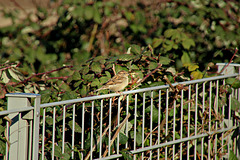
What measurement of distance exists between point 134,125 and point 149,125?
494 millimetres

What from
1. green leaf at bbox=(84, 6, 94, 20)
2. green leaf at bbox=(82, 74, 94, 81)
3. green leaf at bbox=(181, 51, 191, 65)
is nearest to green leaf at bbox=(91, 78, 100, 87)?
green leaf at bbox=(82, 74, 94, 81)

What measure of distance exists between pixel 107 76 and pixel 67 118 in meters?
0.59

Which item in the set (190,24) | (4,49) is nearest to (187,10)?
(190,24)

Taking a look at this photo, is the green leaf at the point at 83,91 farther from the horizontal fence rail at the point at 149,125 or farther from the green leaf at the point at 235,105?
the green leaf at the point at 235,105

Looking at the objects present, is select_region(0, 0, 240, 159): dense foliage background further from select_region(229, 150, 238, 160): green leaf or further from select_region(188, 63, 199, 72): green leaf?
select_region(229, 150, 238, 160): green leaf

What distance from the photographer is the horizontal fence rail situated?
3117mm

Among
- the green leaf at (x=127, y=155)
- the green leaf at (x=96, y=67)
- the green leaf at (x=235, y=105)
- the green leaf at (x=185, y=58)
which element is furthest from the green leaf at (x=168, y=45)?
the green leaf at (x=127, y=155)

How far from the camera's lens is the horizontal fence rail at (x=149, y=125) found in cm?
312

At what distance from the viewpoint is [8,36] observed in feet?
23.1

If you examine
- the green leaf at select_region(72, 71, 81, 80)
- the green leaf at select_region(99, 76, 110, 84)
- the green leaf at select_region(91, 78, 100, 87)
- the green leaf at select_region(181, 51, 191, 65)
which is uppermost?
the green leaf at select_region(181, 51, 191, 65)

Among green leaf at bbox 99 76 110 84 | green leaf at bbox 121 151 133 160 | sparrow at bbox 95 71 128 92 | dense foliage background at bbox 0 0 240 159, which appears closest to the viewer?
green leaf at bbox 121 151 133 160

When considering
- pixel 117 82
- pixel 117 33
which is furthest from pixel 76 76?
pixel 117 33

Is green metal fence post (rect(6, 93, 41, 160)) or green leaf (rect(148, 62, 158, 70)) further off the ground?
green leaf (rect(148, 62, 158, 70))

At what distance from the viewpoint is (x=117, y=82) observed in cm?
340
